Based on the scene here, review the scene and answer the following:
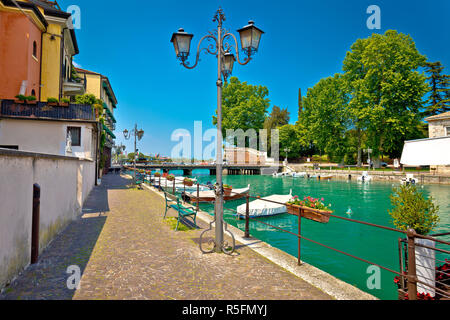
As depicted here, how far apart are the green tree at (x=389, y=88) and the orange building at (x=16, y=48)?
44.3m

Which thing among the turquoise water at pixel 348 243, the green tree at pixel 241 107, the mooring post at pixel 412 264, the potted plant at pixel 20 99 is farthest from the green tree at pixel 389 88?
the mooring post at pixel 412 264

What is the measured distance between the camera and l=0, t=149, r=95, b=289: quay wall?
3703 millimetres

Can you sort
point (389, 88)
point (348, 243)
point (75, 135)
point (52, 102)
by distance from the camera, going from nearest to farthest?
point (348, 243) → point (52, 102) → point (75, 135) → point (389, 88)

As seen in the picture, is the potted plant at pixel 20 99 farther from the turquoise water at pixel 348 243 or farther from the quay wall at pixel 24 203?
the turquoise water at pixel 348 243

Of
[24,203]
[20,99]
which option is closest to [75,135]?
[20,99]

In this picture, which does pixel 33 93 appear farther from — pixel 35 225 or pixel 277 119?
pixel 277 119

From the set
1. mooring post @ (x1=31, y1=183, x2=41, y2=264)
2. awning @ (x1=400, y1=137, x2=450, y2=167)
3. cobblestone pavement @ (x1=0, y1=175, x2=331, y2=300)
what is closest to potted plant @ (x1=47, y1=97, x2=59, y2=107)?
cobblestone pavement @ (x1=0, y1=175, x2=331, y2=300)

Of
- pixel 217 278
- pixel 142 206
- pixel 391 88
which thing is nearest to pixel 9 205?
pixel 217 278

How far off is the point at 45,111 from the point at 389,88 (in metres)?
45.9

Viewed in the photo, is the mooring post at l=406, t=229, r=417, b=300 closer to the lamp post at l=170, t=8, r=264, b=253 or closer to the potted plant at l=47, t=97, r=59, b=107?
the lamp post at l=170, t=8, r=264, b=253

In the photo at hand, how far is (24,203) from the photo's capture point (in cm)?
448

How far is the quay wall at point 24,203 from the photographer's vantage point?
3.70 metres

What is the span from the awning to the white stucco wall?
16.8 meters

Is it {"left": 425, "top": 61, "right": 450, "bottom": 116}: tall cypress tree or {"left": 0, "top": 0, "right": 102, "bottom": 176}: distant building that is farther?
{"left": 425, "top": 61, "right": 450, "bottom": 116}: tall cypress tree
